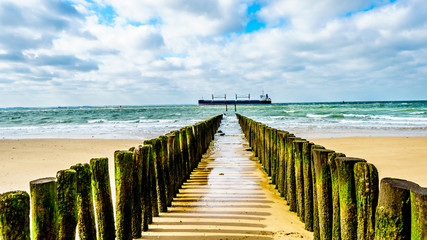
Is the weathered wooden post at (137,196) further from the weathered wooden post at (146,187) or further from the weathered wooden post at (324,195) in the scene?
the weathered wooden post at (324,195)

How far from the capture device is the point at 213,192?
5094mm

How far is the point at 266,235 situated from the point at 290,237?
0.29 metres

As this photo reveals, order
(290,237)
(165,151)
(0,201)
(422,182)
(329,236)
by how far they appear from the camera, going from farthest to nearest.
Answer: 1. (422,182)
2. (165,151)
3. (290,237)
4. (329,236)
5. (0,201)

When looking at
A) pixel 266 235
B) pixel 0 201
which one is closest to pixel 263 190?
pixel 266 235

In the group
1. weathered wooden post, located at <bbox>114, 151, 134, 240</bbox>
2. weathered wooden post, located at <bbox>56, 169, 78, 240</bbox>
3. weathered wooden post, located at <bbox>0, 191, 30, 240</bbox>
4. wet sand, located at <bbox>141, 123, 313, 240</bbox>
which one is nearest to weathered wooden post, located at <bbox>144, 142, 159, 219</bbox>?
wet sand, located at <bbox>141, 123, 313, 240</bbox>

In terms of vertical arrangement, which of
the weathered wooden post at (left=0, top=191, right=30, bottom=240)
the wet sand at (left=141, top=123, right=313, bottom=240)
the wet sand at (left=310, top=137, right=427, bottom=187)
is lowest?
the wet sand at (left=310, top=137, right=427, bottom=187)

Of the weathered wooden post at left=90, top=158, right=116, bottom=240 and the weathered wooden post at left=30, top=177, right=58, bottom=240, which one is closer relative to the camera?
the weathered wooden post at left=30, top=177, right=58, bottom=240

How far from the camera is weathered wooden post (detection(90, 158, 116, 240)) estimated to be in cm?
261

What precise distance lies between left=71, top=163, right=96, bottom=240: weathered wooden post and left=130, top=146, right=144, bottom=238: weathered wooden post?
0.73m

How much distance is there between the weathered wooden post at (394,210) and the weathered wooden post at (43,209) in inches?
92.5

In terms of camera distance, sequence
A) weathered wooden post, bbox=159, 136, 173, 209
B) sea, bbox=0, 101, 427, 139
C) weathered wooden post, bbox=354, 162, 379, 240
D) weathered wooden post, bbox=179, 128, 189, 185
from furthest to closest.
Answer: sea, bbox=0, 101, 427, 139, weathered wooden post, bbox=179, 128, 189, 185, weathered wooden post, bbox=159, 136, 173, 209, weathered wooden post, bbox=354, 162, 379, 240

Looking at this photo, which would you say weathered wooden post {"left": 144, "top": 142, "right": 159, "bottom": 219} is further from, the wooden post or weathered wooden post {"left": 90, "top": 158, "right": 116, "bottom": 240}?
weathered wooden post {"left": 90, "top": 158, "right": 116, "bottom": 240}

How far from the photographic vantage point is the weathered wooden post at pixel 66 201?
2146 mm

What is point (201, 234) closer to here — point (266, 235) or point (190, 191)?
point (266, 235)
